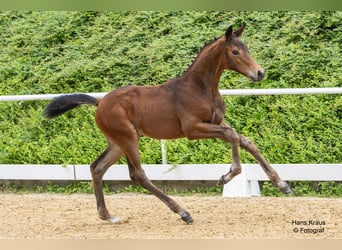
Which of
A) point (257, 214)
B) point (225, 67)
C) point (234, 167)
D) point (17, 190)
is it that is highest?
point (225, 67)

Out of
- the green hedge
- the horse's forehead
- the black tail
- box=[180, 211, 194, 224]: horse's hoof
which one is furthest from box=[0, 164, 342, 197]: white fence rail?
the horse's forehead

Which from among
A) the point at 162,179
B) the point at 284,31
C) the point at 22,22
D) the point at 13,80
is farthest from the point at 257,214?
the point at 22,22

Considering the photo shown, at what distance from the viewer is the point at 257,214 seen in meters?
6.39

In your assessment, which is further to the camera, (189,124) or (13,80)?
(13,80)

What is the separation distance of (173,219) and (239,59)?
174 cm

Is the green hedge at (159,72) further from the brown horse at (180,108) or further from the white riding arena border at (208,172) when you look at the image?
A: the brown horse at (180,108)

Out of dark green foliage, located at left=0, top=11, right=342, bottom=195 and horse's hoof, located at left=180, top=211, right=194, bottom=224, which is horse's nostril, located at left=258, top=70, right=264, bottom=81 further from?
dark green foliage, located at left=0, top=11, right=342, bottom=195

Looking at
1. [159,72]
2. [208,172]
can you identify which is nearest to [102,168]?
[208,172]

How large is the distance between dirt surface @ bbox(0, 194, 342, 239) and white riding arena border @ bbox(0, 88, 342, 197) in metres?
0.67

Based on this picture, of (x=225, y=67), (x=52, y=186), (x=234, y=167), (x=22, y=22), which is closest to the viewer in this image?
(x=234, y=167)

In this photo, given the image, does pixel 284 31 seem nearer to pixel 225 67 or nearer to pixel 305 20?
pixel 305 20

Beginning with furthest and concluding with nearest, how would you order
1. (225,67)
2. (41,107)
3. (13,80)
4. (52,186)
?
(13,80) < (41,107) < (52,186) < (225,67)

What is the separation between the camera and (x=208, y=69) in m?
5.77

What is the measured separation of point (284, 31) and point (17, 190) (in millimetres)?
5188
